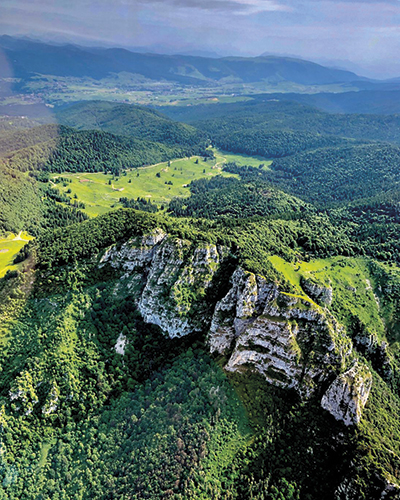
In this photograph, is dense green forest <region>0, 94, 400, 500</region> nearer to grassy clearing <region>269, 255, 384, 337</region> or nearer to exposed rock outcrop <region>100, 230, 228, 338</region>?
exposed rock outcrop <region>100, 230, 228, 338</region>

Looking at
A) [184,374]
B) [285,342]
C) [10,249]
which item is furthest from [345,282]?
[10,249]

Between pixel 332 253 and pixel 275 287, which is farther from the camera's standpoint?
pixel 332 253

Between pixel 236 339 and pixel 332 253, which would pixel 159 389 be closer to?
pixel 236 339

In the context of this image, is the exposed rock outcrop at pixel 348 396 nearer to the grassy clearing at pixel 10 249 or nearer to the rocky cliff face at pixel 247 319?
the rocky cliff face at pixel 247 319

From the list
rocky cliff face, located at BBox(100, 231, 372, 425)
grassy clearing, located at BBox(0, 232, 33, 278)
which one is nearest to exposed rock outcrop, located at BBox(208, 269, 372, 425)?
rocky cliff face, located at BBox(100, 231, 372, 425)

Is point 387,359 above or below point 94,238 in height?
below

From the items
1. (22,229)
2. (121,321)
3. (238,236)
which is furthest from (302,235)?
(22,229)
